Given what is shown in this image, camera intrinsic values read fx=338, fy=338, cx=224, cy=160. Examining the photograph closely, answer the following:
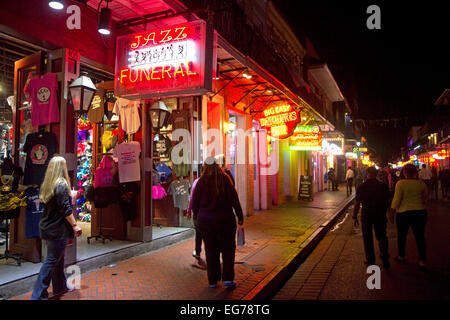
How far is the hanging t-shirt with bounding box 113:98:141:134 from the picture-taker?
745 centimetres

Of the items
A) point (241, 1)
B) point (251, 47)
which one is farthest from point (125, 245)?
point (241, 1)

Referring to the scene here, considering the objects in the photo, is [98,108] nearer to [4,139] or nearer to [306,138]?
[4,139]

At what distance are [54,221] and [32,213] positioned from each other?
1.59 metres

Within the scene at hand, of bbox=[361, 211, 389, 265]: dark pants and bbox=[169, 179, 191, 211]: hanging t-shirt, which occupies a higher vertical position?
bbox=[169, 179, 191, 211]: hanging t-shirt

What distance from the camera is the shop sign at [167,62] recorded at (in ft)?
19.8

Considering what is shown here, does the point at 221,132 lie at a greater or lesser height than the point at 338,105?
lesser

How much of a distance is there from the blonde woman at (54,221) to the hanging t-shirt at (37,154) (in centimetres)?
135

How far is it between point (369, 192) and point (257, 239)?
10.8 feet

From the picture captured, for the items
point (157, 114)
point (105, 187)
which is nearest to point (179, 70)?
point (157, 114)

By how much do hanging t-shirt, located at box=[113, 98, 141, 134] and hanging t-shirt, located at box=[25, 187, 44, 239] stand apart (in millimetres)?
2404

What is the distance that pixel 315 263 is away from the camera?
6914mm

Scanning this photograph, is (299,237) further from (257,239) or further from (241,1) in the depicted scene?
(241,1)
